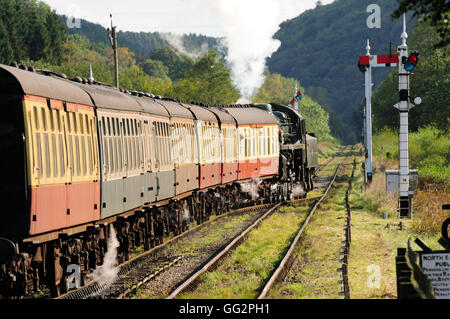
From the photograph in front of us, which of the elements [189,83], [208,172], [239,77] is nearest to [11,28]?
[189,83]

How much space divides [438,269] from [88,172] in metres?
6.15

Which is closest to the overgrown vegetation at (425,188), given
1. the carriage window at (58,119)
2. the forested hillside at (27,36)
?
the carriage window at (58,119)

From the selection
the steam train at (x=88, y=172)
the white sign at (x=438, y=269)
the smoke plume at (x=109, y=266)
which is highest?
the steam train at (x=88, y=172)

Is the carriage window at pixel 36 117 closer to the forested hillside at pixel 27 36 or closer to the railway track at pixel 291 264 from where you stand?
the railway track at pixel 291 264

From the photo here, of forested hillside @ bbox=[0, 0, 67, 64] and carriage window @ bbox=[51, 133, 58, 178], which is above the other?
forested hillside @ bbox=[0, 0, 67, 64]

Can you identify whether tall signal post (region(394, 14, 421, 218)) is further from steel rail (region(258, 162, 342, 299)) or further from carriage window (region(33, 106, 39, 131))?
carriage window (region(33, 106, 39, 131))

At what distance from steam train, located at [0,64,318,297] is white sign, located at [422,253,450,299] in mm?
5298

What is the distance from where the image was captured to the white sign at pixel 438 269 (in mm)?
10203

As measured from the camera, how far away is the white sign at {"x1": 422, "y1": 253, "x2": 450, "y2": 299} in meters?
10.2

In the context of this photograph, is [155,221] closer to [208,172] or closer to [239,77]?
[208,172]

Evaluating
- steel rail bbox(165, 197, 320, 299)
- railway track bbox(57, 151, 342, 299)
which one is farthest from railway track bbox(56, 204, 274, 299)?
steel rail bbox(165, 197, 320, 299)

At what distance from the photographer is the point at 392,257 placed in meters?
17.6

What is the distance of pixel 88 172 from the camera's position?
13539 millimetres

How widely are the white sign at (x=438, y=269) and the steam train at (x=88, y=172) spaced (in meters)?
5.30
